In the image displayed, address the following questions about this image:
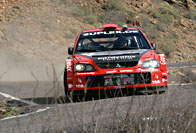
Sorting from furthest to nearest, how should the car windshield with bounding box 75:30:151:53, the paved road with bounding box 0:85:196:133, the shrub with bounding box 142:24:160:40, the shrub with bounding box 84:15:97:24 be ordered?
the shrub with bounding box 142:24:160:40 → the shrub with bounding box 84:15:97:24 → the car windshield with bounding box 75:30:151:53 → the paved road with bounding box 0:85:196:133

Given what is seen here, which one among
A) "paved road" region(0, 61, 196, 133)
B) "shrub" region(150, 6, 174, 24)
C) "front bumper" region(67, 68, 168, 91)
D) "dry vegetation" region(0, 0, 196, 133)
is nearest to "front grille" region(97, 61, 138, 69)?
"front bumper" region(67, 68, 168, 91)

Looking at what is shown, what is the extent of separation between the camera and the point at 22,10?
3198 centimetres

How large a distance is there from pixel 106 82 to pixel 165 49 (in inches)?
949

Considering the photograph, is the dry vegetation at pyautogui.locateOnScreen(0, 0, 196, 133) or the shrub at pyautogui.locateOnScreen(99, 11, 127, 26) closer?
the dry vegetation at pyautogui.locateOnScreen(0, 0, 196, 133)

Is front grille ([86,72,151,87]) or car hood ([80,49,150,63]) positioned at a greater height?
car hood ([80,49,150,63])

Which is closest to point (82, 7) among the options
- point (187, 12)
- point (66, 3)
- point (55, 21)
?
point (66, 3)

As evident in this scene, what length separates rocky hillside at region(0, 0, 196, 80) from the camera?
1055 inches

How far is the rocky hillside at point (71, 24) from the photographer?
26.8 metres

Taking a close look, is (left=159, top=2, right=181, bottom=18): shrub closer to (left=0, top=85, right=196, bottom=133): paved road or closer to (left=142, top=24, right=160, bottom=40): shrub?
(left=142, top=24, right=160, bottom=40): shrub

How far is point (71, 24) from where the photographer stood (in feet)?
107

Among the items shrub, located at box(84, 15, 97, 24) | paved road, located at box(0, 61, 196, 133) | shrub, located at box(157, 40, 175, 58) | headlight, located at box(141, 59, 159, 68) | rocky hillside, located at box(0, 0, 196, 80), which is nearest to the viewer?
paved road, located at box(0, 61, 196, 133)

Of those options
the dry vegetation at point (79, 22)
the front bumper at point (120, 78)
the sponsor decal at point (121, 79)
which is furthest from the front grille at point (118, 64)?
the dry vegetation at point (79, 22)

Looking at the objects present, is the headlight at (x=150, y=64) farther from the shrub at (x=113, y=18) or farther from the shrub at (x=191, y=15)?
the shrub at (x=191, y=15)

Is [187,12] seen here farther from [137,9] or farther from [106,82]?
[106,82]
